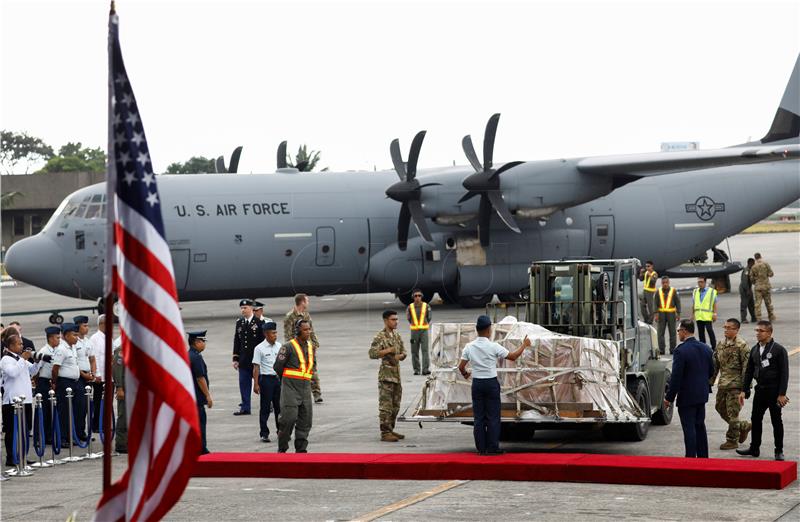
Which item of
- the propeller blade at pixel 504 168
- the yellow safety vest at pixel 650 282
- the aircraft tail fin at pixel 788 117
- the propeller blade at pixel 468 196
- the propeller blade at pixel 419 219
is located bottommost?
the yellow safety vest at pixel 650 282

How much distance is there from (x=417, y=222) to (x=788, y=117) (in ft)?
39.2

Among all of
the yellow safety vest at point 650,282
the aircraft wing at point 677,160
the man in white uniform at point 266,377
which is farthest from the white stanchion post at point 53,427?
the aircraft wing at point 677,160

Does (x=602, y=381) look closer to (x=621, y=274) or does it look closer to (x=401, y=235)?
(x=621, y=274)

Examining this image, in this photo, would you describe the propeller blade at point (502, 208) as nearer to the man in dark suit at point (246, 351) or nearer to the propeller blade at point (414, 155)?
the propeller blade at point (414, 155)

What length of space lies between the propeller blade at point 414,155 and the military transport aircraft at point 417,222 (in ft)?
0.12

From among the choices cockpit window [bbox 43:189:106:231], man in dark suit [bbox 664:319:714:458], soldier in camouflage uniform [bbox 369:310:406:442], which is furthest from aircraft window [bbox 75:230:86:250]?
man in dark suit [bbox 664:319:714:458]

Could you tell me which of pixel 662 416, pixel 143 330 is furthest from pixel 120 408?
pixel 143 330

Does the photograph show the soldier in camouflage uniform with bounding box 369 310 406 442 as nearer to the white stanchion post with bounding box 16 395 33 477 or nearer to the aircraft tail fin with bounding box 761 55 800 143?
the white stanchion post with bounding box 16 395 33 477

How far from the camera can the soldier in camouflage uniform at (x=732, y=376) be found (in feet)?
44.1

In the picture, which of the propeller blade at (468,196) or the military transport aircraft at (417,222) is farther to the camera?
the propeller blade at (468,196)

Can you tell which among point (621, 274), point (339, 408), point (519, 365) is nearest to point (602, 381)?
point (519, 365)

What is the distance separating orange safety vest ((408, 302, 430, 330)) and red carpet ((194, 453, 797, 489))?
25.0ft

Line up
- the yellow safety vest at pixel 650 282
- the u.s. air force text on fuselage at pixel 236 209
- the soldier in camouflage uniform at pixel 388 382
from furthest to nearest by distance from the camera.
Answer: the u.s. air force text on fuselage at pixel 236 209
the yellow safety vest at pixel 650 282
the soldier in camouflage uniform at pixel 388 382

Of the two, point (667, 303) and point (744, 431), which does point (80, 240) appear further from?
point (744, 431)
